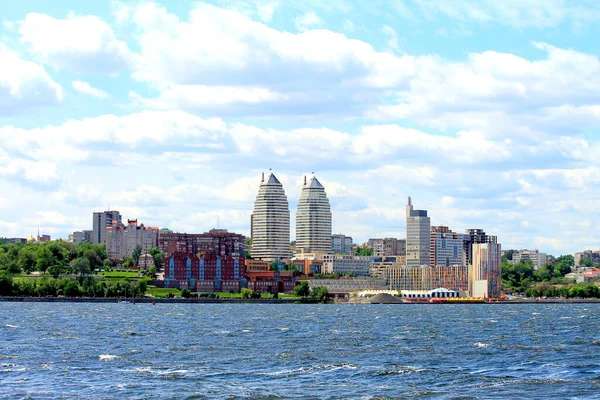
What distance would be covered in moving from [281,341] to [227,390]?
40.4 meters

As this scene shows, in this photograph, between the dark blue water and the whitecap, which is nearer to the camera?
the dark blue water

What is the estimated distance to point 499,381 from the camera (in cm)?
6956

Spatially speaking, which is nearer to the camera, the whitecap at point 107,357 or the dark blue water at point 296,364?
the dark blue water at point 296,364

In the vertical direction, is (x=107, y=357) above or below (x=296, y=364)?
above

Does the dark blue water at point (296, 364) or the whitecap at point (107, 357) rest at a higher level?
the whitecap at point (107, 357)

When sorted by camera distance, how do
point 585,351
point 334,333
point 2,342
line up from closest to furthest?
point 585,351 < point 2,342 < point 334,333

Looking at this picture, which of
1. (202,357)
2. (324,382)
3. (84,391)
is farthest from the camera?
(202,357)

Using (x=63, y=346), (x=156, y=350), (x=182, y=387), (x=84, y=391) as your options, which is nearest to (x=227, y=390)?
(x=182, y=387)

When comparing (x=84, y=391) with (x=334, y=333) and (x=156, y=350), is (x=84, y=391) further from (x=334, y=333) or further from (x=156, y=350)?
(x=334, y=333)

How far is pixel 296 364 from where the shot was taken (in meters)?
80.2

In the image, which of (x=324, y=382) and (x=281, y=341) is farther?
(x=281, y=341)

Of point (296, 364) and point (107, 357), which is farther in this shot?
point (107, 357)

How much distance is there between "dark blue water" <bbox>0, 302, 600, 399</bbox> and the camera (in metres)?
64.9

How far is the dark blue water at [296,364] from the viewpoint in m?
64.9
